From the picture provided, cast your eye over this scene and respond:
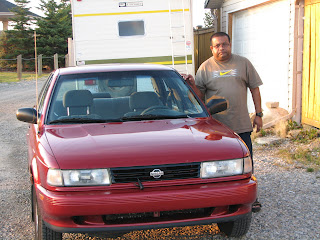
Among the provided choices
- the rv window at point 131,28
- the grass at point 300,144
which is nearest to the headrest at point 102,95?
the grass at point 300,144

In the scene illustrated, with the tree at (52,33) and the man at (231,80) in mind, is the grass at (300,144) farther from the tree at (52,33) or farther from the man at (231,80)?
the tree at (52,33)

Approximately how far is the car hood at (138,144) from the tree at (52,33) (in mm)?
31720

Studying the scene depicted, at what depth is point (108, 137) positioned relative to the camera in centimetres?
398

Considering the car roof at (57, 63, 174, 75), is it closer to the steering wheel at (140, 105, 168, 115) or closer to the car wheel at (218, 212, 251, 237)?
the steering wheel at (140, 105, 168, 115)

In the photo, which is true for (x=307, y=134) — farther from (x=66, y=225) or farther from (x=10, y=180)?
(x=66, y=225)

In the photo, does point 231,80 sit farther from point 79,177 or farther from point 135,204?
point 79,177

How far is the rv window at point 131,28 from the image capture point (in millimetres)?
11369

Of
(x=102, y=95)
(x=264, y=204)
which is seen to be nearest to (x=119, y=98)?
(x=102, y=95)

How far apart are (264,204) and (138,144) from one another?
83.0 inches

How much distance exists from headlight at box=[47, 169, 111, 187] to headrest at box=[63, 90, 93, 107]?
1303 mm

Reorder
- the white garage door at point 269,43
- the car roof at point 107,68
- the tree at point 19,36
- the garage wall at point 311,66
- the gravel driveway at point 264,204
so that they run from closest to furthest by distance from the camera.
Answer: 1. the gravel driveway at point 264,204
2. the car roof at point 107,68
3. the garage wall at point 311,66
4. the white garage door at point 269,43
5. the tree at point 19,36

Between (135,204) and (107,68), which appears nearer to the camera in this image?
(135,204)

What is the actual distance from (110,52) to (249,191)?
806cm

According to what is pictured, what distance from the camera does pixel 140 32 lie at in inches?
448
